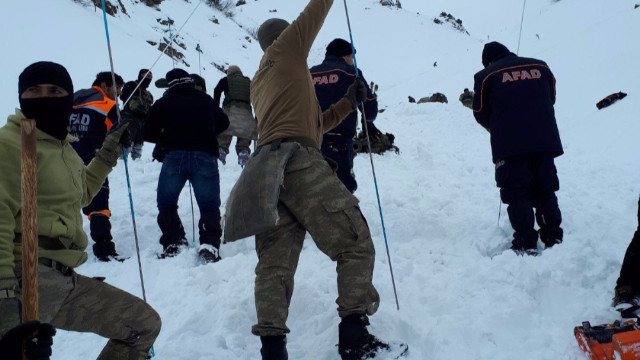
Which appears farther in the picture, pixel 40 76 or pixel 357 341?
pixel 357 341

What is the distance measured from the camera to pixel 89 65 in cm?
1650

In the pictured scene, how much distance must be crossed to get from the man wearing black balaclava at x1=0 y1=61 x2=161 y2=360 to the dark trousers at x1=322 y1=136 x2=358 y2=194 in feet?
8.68

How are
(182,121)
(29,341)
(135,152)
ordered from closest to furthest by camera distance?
(29,341)
(182,121)
(135,152)

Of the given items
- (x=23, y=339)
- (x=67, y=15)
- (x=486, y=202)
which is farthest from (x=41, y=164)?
(x=67, y=15)

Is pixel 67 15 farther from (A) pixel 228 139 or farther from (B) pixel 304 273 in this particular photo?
(B) pixel 304 273

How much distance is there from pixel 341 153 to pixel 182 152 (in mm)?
1640

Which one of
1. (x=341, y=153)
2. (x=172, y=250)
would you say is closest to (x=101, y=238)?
(x=172, y=250)

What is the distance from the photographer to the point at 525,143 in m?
4.41

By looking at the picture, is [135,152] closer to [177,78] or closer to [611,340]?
[177,78]

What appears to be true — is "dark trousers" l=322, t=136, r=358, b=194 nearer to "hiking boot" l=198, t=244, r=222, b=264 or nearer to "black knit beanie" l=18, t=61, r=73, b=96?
"hiking boot" l=198, t=244, r=222, b=264

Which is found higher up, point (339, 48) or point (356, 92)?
point (339, 48)

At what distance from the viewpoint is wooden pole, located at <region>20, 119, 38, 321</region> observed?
72.7 inches

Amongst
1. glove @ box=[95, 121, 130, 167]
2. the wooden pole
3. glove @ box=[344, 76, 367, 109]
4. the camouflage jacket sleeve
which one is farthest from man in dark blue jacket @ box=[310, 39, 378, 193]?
the wooden pole

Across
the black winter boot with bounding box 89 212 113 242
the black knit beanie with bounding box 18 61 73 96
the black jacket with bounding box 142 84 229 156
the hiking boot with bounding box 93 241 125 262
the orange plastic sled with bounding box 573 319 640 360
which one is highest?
the black jacket with bounding box 142 84 229 156
